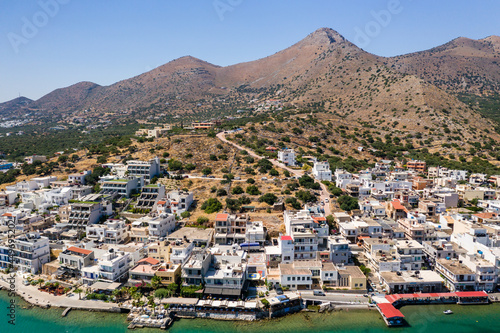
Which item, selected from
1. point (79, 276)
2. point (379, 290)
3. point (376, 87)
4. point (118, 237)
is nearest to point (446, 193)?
point (379, 290)

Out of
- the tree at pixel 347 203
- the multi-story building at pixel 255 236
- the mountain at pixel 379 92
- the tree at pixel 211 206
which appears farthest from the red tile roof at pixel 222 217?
the mountain at pixel 379 92

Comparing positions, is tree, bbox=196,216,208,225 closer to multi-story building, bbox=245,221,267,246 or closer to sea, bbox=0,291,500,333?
multi-story building, bbox=245,221,267,246

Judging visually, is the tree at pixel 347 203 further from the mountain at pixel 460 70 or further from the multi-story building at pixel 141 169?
the mountain at pixel 460 70

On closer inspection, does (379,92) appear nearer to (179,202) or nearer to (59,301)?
(179,202)

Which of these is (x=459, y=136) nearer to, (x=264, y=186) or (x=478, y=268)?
(x=264, y=186)

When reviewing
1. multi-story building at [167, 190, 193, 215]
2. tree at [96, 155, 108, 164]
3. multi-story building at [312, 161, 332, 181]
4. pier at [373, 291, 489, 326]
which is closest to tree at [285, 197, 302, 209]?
multi-story building at [312, 161, 332, 181]

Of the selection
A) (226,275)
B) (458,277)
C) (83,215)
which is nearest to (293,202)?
(226,275)
